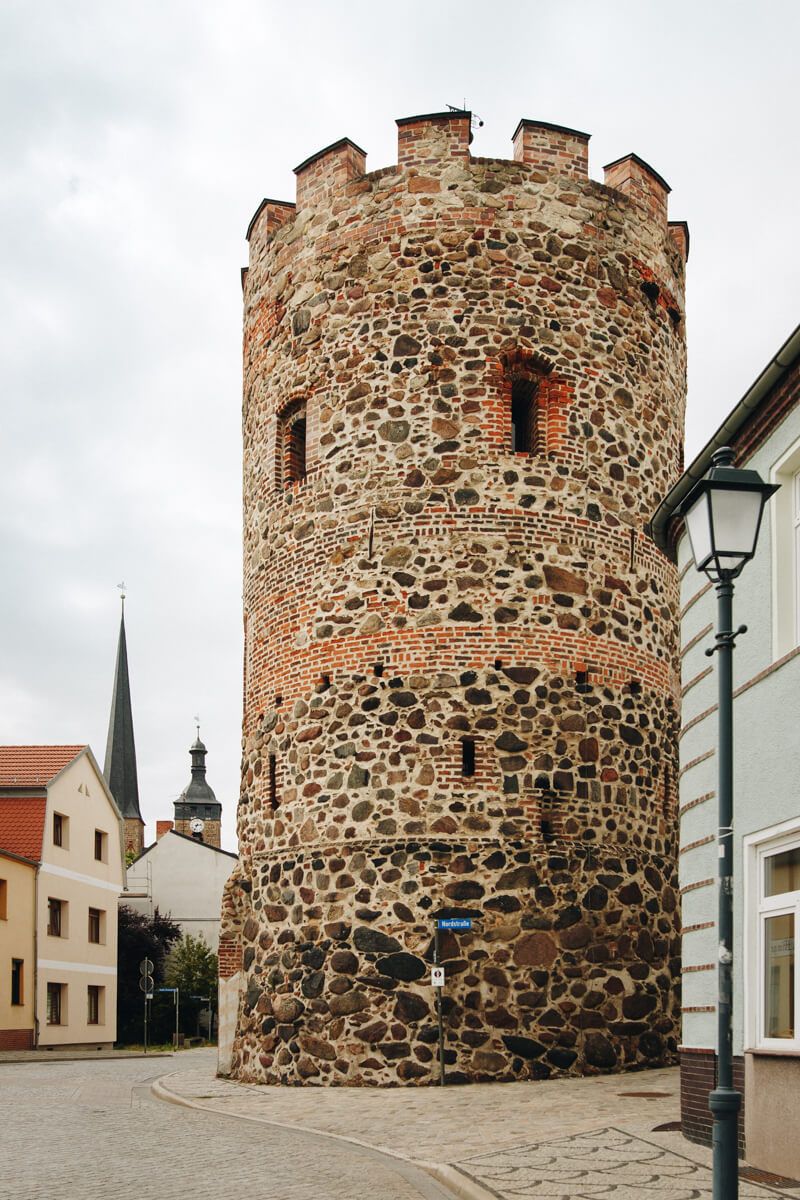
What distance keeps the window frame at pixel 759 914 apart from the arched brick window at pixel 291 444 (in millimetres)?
10627

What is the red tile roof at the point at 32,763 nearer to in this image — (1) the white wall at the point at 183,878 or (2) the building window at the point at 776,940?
(1) the white wall at the point at 183,878

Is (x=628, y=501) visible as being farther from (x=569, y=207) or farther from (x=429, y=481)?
(x=569, y=207)

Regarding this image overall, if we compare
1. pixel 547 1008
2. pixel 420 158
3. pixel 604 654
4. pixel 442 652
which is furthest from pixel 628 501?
pixel 547 1008

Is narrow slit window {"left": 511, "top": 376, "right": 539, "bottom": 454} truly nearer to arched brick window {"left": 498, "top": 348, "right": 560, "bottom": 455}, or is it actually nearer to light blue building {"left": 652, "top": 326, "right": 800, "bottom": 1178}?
arched brick window {"left": 498, "top": 348, "right": 560, "bottom": 455}

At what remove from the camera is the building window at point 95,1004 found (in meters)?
39.8

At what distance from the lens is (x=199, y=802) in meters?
102

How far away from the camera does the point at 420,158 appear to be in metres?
18.5

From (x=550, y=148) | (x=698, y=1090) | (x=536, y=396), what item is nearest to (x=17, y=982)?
(x=536, y=396)

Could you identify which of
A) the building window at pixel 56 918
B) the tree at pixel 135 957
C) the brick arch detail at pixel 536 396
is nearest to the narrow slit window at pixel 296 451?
the brick arch detail at pixel 536 396

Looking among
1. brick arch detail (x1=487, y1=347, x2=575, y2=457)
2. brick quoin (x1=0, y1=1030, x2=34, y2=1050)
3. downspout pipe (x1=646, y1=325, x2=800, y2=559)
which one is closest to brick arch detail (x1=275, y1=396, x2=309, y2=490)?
brick arch detail (x1=487, y1=347, x2=575, y2=457)

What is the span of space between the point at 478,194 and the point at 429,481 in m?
4.00

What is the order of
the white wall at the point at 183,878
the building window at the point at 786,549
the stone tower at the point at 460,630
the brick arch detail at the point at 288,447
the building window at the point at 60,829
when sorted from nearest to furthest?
the building window at the point at 786,549 → the stone tower at the point at 460,630 → the brick arch detail at the point at 288,447 → the building window at the point at 60,829 → the white wall at the point at 183,878

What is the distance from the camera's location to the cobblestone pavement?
861cm

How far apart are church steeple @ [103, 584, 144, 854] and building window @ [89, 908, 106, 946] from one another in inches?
1445
